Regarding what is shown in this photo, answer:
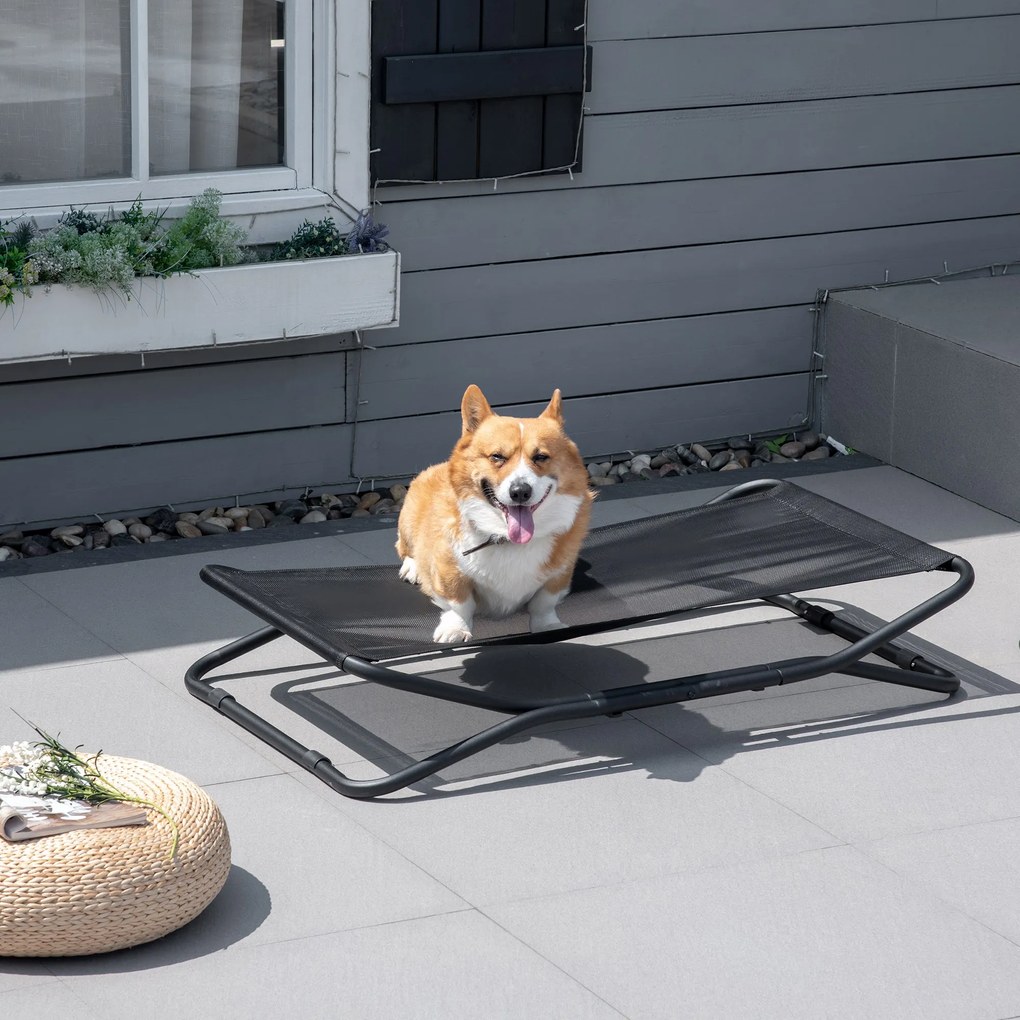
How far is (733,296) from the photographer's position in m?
5.26

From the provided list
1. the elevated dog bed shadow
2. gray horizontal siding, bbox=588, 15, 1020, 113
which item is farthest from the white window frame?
the elevated dog bed shadow

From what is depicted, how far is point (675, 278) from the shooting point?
5.15 m

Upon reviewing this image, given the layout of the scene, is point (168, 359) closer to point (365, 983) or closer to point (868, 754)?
point (868, 754)

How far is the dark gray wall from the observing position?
15.1ft

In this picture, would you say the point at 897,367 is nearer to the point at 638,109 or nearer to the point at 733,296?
the point at 733,296

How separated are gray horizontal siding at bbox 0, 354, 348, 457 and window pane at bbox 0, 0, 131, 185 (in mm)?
574

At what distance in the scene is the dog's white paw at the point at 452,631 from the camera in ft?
10.8

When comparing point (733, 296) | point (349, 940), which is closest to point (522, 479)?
point (349, 940)

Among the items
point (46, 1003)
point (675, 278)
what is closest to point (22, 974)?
point (46, 1003)

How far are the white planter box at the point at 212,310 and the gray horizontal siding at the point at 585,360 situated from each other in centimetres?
29

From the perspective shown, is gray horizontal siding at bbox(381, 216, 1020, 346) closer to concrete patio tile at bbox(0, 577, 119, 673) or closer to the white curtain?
the white curtain

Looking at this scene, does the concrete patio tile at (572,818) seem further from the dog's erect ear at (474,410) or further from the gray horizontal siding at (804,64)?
the gray horizontal siding at (804,64)

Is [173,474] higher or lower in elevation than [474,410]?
lower

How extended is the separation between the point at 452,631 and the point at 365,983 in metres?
0.93
